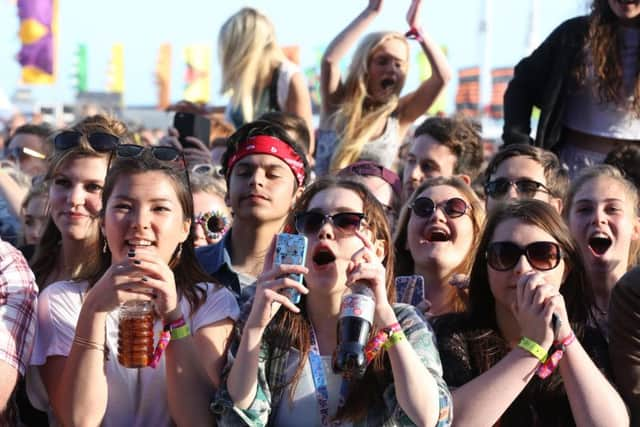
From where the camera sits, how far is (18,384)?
153 inches

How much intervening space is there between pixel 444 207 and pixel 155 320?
1.68 metres

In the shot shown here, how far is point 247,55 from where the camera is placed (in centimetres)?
693

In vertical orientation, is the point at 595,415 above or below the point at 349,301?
below

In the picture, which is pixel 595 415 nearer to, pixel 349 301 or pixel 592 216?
pixel 349 301

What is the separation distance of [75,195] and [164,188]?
0.87 meters

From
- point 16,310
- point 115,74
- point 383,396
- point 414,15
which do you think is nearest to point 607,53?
point 414,15

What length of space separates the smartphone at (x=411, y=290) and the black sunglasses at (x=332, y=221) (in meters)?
0.78

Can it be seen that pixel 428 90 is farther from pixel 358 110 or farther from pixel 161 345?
pixel 161 345

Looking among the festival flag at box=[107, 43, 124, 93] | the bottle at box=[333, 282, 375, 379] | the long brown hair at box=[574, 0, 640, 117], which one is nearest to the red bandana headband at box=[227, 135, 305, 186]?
the bottle at box=[333, 282, 375, 379]

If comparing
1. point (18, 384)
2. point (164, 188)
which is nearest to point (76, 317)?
point (18, 384)

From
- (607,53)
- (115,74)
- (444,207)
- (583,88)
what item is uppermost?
(607,53)

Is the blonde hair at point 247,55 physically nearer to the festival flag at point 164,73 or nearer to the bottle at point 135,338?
the bottle at point 135,338

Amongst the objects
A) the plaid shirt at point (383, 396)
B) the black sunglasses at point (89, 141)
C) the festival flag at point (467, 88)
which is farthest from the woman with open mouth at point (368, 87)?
the festival flag at point (467, 88)

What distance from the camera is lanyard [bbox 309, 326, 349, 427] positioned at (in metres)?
3.67
